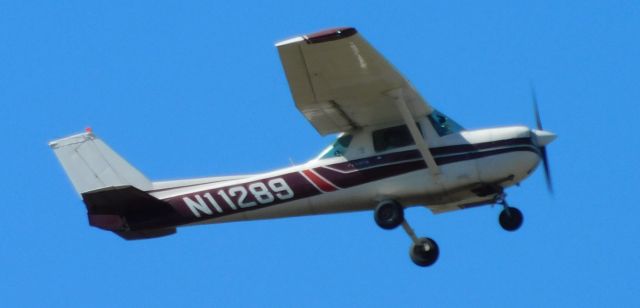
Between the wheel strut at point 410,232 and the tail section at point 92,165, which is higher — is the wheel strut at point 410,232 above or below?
below

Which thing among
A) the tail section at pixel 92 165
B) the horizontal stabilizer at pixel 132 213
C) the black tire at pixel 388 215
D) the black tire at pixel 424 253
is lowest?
the black tire at pixel 424 253

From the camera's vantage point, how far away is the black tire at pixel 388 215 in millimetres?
20391

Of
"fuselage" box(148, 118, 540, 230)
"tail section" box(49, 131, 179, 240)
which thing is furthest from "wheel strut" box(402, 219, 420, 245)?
"tail section" box(49, 131, 179, 240)

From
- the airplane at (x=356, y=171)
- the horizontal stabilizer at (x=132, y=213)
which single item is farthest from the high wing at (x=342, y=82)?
the horizontal stabilizer at (x=132, y=213)

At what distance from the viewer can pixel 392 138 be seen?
67.7 ft

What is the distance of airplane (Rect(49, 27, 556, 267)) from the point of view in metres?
20.0

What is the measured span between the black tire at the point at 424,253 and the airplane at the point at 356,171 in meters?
0.02

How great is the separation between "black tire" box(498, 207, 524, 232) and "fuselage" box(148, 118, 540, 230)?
31cm

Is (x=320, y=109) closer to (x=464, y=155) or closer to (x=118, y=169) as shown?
Result: (x=464, y=155)

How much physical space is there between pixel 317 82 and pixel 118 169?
416 cm

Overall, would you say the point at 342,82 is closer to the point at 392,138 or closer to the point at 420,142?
the point at 392,138

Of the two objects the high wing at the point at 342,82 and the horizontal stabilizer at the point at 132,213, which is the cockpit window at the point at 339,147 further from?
the horizontal stabilizer at the point at 132,213

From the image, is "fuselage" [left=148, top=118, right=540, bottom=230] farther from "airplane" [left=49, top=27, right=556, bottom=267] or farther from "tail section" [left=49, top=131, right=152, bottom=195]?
"tail section" [left=49, top=131, right=152, bottom=195]

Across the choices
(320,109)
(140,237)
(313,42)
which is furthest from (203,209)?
(313,42)
